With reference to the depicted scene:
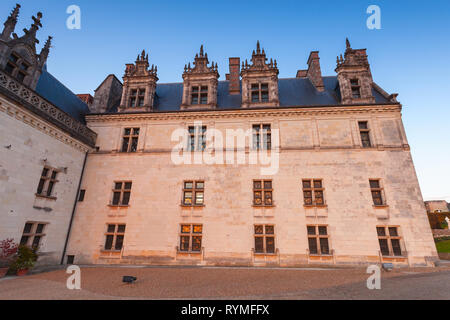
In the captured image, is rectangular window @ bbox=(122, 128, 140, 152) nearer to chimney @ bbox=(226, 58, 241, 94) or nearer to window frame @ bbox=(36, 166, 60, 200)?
window frame @ bbox=(36, 166, 60, 200)

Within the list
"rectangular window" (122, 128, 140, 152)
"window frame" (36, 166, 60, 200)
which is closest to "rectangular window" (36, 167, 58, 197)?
"window frame" (36, 166, 60, 200)

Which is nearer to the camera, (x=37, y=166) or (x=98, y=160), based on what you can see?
(x=37, y=166)

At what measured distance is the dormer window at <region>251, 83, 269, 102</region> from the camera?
48.6ft

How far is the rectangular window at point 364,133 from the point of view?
13117 mm

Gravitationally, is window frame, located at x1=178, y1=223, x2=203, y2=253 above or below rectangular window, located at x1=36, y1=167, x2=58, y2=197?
below

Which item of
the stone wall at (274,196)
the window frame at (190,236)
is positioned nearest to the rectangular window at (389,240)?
the stone wall at (274,196)

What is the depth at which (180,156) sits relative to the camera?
536 inches

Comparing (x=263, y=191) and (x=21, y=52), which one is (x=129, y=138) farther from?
(x=263, y=191)

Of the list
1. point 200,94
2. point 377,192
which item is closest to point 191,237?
point 200,94

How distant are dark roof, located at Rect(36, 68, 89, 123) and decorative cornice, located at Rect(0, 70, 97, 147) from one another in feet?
4.60
